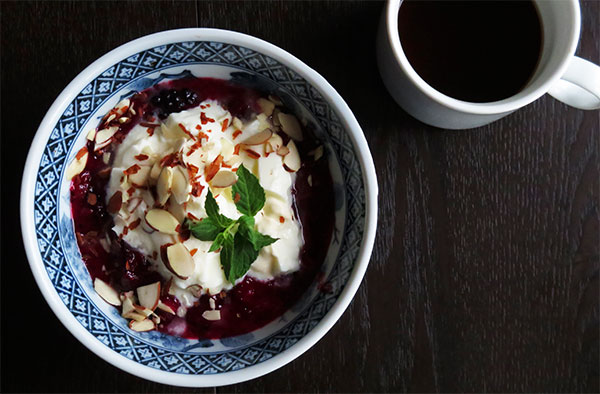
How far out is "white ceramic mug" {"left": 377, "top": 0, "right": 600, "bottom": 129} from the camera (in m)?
1.06

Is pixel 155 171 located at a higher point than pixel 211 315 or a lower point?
higher

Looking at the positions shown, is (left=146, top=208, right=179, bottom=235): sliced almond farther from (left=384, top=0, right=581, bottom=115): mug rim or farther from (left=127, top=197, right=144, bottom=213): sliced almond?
(left=384, top=0, right=581, bottom=115): mug rim

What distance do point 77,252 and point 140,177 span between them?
183 mm

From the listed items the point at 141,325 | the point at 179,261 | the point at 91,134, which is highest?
the point at 91,134

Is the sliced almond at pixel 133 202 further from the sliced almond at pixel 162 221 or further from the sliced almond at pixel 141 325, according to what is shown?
the sliced almond at pixel 141 325

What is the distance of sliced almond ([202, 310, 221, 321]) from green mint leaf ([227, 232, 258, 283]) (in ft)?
0.34

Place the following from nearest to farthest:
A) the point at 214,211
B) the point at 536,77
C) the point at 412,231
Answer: the point at 214,211 → the point at 536,77 → the point at 412,231

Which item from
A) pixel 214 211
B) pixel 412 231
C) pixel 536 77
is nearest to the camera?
pixel 214 211

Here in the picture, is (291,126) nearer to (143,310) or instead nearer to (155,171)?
(155,171)

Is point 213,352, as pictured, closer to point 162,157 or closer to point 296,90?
point 162,157

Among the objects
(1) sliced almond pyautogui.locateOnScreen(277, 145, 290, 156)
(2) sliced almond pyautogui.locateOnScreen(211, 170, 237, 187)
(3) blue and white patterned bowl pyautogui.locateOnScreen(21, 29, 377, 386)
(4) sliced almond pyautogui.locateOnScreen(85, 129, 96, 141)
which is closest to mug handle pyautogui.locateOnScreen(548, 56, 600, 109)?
(3) blue and white patterned bowl pyautogui.locateOnScreen(21, 29, 377, 386)

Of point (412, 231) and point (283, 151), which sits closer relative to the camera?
point (283, 151)

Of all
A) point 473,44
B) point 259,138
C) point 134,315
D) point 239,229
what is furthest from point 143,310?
point 473,44

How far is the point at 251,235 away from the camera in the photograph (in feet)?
3.41
